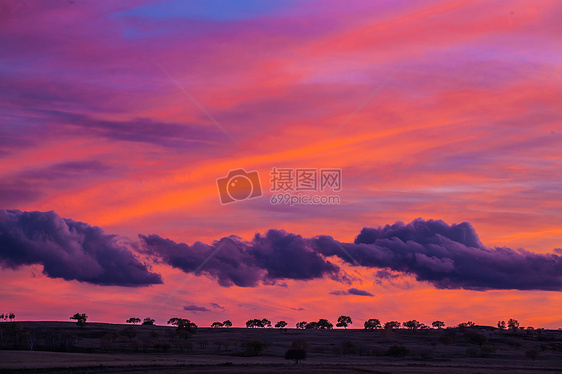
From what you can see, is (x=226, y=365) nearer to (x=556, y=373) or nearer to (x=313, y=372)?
(x=313, y=372)

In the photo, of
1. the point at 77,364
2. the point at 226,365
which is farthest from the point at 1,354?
the point at 226,365

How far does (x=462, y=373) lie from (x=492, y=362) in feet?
195

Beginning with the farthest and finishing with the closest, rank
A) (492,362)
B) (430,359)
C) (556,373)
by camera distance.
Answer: (430,359) < (492,362) < (556,373)

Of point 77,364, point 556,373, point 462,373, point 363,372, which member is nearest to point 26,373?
point 77,364

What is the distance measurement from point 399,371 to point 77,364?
67.5m

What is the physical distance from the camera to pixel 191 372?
120250 millimetres

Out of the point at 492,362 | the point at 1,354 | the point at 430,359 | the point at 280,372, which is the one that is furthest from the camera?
the point at 430,359

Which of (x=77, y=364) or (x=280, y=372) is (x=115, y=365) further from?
(x=280, y=372)

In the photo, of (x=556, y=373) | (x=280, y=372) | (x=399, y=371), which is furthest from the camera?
(x=556, y=373)

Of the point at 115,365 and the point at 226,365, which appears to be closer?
the point at 115,365

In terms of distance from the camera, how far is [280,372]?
122750mm

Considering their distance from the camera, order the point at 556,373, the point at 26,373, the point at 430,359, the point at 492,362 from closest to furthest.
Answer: the point at 26,373 < the point at 556,373 < the point at 492,362 < the point at 430,359

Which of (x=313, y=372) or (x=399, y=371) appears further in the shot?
(x=399, y=371)

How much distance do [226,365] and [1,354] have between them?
5587 centimetres
